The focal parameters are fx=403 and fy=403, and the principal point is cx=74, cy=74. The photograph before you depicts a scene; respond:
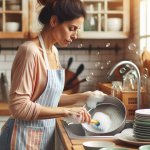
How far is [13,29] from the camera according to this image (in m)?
3.58

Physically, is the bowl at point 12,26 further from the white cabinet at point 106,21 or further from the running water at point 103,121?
the running water at point 103,121

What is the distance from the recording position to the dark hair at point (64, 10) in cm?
194

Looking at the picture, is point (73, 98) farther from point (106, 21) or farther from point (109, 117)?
point (106, 21)

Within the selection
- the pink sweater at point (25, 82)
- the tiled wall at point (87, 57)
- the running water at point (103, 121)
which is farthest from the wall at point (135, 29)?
the pink sweater at point (25, 82)

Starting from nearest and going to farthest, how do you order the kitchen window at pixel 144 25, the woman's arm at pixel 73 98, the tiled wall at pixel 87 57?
the woman's arm at pixel 73 98, the kitchen window at pixel 144 25, the tiled wall at pixel 87 57

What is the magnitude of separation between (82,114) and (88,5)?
2.00m

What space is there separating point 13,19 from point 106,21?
0.84m

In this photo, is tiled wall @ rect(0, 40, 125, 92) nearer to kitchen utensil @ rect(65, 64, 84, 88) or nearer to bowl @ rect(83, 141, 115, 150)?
kitchen utensil @ rect(65, 64, 84, 88)

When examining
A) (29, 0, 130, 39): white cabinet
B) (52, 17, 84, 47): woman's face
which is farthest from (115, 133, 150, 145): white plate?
(29, 0, 130, 39): white cabinet

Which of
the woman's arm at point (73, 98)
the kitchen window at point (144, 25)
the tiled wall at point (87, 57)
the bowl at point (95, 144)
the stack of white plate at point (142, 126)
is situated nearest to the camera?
the bowl at point (95, 144)

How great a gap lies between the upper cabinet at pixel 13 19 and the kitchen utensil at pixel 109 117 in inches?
53.2

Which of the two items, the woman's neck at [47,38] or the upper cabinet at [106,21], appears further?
the upper cabinet at [106,21]

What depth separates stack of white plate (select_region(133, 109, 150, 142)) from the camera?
5.94 feet

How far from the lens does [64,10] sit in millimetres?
1938
